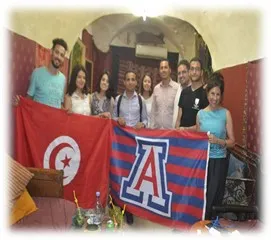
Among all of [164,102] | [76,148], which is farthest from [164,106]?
[76,148]

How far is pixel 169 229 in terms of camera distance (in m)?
2.26

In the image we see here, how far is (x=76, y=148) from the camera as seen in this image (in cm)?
255

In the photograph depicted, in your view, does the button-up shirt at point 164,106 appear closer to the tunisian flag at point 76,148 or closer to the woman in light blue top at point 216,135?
the tunisian flag at point 76,148

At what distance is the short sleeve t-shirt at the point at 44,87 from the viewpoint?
2508 millimetres

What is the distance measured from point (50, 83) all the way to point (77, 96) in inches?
10.0

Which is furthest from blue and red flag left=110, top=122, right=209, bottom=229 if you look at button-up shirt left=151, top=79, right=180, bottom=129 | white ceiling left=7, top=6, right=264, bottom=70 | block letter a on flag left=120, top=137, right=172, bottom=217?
white ceiling left=7, top=6, right=264, bottom=70

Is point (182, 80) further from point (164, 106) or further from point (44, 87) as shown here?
point (44, 87)

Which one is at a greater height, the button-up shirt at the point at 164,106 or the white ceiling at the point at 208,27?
the white ceiling at the point at 208,27

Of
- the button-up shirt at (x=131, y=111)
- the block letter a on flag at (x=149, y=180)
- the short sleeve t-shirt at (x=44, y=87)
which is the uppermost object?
the short sleeve t-shirt at (x=44, y=87)

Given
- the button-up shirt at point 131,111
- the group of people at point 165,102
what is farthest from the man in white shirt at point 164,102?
the button-up shirt at point 131,111

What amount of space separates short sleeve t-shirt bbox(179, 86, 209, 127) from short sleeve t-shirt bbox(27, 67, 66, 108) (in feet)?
3.30

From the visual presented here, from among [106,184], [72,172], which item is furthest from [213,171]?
[72,172]

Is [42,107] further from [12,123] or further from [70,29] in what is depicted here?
[70,29]

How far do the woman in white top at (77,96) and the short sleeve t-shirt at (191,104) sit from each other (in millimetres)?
786
